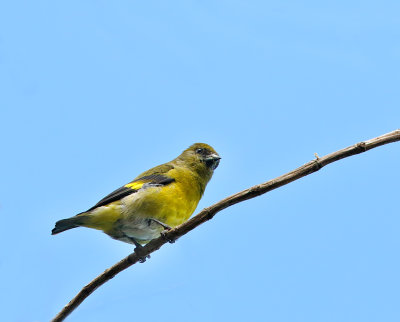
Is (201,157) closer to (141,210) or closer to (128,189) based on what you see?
(128,189)

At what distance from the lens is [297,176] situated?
155 inches

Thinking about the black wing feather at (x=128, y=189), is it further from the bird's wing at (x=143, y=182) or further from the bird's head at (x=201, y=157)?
the bird's head at (x=201, y=157)

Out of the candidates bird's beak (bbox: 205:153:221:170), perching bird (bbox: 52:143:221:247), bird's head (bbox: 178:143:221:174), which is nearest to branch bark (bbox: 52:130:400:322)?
perching bird (bbox: 52:143:221:247)

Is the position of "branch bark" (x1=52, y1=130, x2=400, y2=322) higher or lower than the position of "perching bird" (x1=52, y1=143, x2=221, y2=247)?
lower

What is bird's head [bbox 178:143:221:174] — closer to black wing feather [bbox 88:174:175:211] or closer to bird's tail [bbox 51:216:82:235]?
black wing feather [bbox 88:174:175:211]

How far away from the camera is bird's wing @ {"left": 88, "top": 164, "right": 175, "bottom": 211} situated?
658cm

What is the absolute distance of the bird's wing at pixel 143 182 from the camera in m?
6.58

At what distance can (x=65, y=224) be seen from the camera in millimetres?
6305

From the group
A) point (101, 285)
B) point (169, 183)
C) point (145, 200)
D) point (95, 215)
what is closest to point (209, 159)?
point (169, 183)

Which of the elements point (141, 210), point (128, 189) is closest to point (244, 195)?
point (141, 210)

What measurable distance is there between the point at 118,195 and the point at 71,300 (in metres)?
2.06

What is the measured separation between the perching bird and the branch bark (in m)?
1.41

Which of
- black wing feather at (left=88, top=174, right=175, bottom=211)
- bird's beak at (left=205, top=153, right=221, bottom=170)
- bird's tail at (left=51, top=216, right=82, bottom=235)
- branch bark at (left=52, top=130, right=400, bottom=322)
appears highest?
bird's beak at (left=205, top=153, right=221, bottom=170)

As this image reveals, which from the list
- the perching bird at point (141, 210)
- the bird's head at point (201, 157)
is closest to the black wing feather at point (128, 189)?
the perching bird at point (141, 210)
